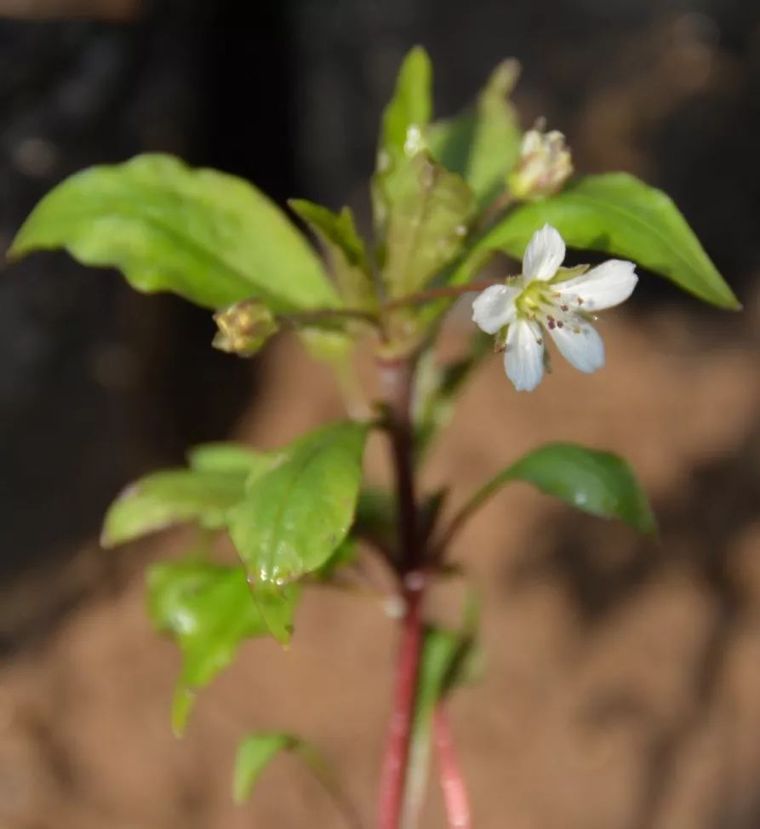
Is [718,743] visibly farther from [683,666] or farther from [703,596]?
[703,596]

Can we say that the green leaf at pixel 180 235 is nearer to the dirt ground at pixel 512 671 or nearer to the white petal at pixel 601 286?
the white petal at pixel 601 286

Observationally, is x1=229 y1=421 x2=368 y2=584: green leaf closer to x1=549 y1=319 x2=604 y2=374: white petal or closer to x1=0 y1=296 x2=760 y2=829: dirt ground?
x1=549 y1=319 x2=604 y2=374: white petal

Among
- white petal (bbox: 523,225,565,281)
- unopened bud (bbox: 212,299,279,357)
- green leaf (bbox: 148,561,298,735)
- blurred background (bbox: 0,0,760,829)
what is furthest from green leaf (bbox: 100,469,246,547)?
blurred background (bbox: 0,0,760,829)

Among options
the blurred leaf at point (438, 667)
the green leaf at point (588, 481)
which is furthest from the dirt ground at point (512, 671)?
the green leaf at point (588, 481)

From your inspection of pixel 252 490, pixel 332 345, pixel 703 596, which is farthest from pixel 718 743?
pixel 252 490

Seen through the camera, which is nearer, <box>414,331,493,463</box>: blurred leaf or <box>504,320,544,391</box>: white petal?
<box>504,320,544,391</box>: white petal

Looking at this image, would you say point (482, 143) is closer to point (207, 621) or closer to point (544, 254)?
point (544, 254)

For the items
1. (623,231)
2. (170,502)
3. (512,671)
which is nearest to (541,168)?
(623,231)
